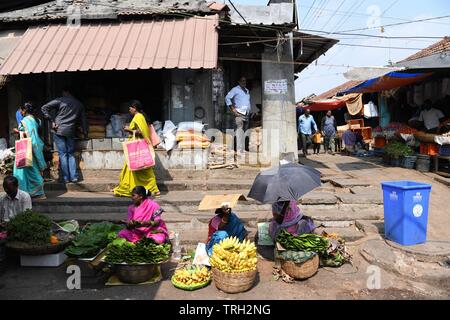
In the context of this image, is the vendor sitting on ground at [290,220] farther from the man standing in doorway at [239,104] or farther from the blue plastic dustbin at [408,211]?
the man standing in doorway at [239,104]

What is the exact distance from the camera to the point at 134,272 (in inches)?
182

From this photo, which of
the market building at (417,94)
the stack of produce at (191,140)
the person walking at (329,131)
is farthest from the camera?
the person walking at (329,131)

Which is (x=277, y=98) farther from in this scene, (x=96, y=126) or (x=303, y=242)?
(x=303, y=242)

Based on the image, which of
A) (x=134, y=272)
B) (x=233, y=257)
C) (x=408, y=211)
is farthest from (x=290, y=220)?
(x=134, y=272)

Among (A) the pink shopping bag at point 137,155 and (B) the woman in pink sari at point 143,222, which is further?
(A) the pink shopping bag at point 137,155

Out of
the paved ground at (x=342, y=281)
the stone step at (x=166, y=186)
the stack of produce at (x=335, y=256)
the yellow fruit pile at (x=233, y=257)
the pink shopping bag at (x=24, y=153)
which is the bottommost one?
the paved ground at (x=342, y=281)

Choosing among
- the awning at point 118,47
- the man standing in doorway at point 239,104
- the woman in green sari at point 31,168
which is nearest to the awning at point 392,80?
the man standing in doorway at point 239,104

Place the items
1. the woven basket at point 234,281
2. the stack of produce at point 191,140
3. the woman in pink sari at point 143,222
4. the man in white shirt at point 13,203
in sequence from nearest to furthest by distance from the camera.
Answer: the woven basket at point 234,281 → the woman in pink sari at point 143,222 → the man in white shirt at point 13,203 → the stack of produce at point 191,140

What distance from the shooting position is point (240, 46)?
379 inches

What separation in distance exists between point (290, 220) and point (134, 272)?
7.16 ft

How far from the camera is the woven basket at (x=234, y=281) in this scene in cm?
440

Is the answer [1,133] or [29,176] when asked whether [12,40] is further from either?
[29,176]

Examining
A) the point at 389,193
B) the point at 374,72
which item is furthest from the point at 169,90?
the point at 389,193

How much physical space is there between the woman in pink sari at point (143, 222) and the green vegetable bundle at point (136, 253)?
34 cm
